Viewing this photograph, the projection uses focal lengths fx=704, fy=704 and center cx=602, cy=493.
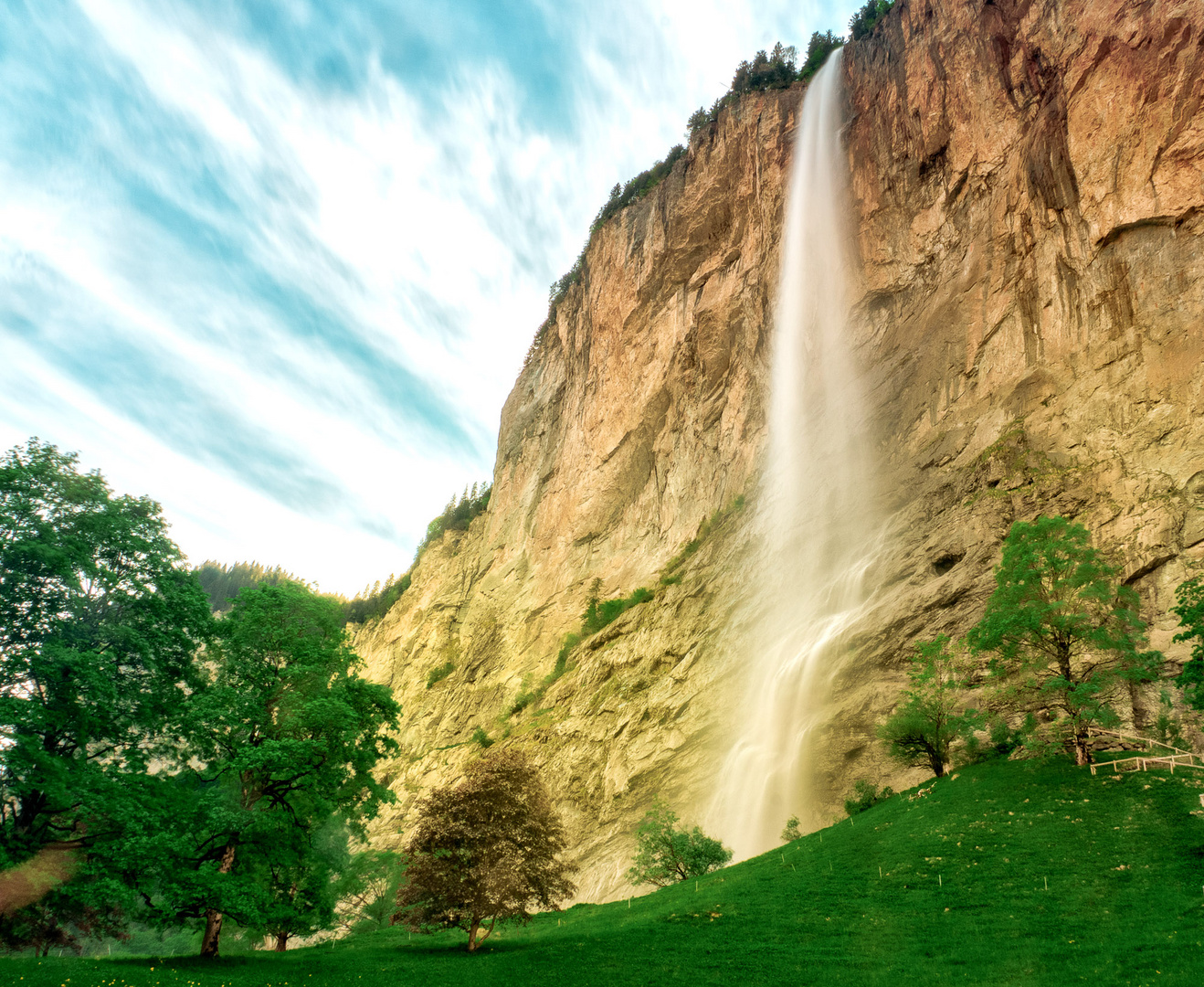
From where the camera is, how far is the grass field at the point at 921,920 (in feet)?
42.6

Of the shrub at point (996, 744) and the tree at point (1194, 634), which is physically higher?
the tree at point (1194, 634)

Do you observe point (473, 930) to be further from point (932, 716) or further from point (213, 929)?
point (932, 716)

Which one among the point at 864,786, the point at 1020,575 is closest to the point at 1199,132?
the point at 1020,575

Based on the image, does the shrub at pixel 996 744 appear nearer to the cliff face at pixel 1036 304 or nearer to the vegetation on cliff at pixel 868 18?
the cliff face at pixel 1036 304

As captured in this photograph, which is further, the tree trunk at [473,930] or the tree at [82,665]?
the tree trunk at [473,930]

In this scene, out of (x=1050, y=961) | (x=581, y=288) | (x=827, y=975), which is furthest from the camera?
(x=581, y=288)

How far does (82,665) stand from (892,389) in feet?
122

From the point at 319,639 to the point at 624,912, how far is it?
13.7 metres

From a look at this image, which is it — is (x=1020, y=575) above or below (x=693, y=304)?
below

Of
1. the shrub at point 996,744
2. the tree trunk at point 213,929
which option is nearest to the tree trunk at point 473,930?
the tree trunk at point 213,929

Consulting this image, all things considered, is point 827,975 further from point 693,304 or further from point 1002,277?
point 693,304

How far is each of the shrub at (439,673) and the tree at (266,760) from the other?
143ft

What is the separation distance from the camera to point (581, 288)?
6856cm

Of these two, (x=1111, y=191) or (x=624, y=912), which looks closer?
(x=624, y=912)
